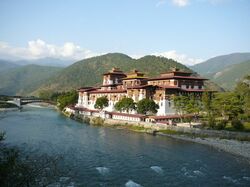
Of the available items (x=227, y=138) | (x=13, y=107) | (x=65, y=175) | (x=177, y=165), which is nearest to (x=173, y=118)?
(x=227, y=138)

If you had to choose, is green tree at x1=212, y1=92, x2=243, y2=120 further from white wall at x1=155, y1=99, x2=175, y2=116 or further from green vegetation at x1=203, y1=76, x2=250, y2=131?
white wall at x1=155, y1=99, x2=175, y2=116

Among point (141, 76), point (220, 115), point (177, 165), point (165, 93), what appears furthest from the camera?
point (141, 76)

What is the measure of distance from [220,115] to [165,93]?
12791 mm

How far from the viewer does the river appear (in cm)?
3084

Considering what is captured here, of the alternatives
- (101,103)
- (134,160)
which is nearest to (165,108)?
(101,103)

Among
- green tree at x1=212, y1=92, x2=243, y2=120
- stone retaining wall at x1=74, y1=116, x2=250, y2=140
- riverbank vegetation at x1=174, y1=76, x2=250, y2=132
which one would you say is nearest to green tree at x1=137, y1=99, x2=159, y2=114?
riverbank vegetation at x1=174, y1=76, x2=250, y2=132

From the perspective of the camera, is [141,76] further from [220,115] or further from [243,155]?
[243,155]

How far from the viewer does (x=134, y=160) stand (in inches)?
1511

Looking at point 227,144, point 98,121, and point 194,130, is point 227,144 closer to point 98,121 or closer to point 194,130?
point 194,130

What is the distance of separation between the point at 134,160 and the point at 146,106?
33.5 meters

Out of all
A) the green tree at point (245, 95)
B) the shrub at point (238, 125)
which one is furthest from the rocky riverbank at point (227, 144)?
the green tree at point (245, 95)

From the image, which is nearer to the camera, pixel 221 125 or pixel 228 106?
pixel 221 125

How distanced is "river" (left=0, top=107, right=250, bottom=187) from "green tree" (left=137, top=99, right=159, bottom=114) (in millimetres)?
14903

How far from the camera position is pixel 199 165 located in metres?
36.7
